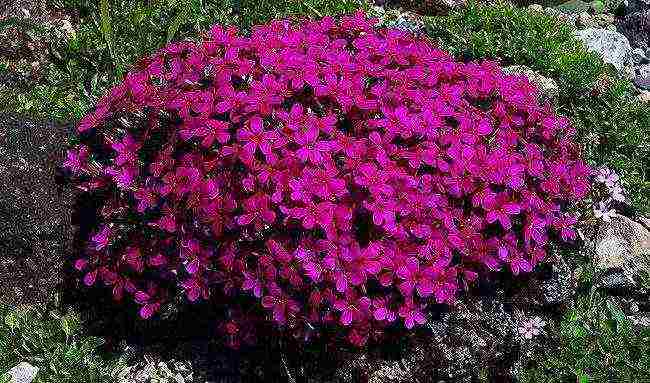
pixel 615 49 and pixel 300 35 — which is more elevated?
pixel 300 35

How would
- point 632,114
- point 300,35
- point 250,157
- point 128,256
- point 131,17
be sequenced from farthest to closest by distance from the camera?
1. point 131,17
2. point 632,114
3. point 300,35
4. point 128,256
5. point 250,157

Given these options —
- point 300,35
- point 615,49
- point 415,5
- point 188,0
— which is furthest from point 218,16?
point 615,49

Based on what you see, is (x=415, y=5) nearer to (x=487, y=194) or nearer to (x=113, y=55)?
(x=113, y=55)

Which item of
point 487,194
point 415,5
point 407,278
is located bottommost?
point 415,5

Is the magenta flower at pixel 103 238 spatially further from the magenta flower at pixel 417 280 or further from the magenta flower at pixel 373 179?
the magenta flower at pixel 417 280

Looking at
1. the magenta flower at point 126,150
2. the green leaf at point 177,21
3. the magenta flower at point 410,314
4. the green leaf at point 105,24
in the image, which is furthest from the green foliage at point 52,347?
the green leaf at point 177,21

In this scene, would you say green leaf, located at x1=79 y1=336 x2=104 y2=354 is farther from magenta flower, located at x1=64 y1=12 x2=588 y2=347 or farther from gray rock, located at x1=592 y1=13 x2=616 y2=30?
gray rock, located at x1=592 y1=13 x2=616 y2=30

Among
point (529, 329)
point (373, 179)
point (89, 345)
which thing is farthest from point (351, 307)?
point (89, 345)
